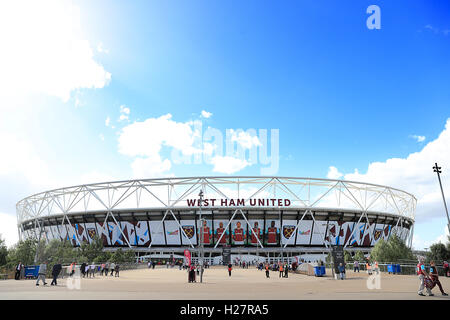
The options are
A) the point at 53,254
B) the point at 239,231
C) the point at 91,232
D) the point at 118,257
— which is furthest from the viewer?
the point at 91,232

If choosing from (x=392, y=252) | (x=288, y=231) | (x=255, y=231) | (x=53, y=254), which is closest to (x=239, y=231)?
(x=255, y=231)

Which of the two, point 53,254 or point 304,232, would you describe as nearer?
point 53,254

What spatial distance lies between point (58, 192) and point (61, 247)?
61.5 ft

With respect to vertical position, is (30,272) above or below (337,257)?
below

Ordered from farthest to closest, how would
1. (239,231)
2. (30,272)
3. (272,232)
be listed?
(272,232) → (239,231) → (30,272)

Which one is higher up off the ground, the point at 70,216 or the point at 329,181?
the point at 329,181

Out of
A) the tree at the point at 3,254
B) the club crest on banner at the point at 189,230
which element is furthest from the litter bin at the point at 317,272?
the tree at the point at 3,254

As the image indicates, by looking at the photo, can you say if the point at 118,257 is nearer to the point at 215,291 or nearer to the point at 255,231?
the point at 255,231

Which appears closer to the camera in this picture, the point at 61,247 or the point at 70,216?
the point at 61,247
